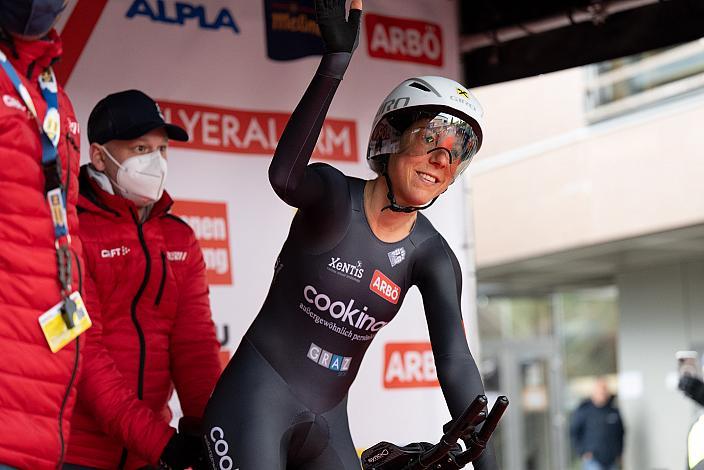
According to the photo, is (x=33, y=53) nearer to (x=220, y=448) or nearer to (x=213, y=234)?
(x=220, y=448)

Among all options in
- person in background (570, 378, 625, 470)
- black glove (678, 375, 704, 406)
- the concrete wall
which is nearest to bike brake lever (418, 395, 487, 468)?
black glove (678, 375, 704, 406)

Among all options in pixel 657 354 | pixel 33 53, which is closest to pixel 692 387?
pixel 33 53

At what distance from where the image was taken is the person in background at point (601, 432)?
44.4 ft

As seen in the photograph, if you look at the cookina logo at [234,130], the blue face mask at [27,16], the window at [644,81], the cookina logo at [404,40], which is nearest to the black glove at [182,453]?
the blue face mask at [27,16]

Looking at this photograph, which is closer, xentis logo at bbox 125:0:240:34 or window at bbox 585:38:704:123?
xentis logo at bbox 125:0:240:34

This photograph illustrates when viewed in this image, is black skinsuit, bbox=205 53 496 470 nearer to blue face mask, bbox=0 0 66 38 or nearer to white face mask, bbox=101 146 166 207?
white face mask, bbox=101 146 166 207

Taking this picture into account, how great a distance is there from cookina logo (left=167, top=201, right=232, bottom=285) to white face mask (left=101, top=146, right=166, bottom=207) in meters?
1.64

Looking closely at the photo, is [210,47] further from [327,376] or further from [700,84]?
[700,84]

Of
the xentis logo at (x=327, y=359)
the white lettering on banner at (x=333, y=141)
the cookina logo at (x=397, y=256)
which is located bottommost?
the xentis logo at (x=327, y=359)

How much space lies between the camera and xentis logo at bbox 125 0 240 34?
518cm

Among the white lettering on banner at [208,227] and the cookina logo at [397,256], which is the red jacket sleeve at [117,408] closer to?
the cookina logo at [397,256]

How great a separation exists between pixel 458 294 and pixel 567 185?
10583mm

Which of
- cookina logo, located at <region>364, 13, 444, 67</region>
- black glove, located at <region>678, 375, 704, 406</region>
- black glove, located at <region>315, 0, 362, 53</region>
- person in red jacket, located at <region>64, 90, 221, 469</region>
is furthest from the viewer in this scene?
A: cookina logo, located at <region>364, 13, 444, 67</region>

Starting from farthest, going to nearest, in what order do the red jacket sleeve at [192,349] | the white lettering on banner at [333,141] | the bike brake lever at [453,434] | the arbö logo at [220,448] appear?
the white lettering on banner at [333,141] < the red jacket sleeve at [192,349] < the arbö logo at [220,448] < the bike brake lever at [453,434]
